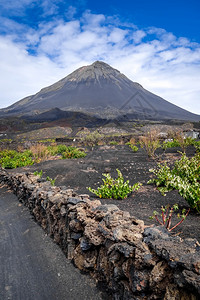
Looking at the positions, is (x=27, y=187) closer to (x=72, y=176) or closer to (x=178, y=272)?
(x=72, y=176)

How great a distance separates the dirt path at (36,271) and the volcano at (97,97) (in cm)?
10774

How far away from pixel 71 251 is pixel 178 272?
1809 mm

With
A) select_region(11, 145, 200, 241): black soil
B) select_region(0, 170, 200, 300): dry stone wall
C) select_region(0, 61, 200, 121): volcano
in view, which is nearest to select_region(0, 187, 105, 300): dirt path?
select_region(0, 170, 200, 300): dry stone wall

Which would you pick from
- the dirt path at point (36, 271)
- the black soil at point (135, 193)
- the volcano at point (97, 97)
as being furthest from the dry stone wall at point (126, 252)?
the volcano at point (97, 97)

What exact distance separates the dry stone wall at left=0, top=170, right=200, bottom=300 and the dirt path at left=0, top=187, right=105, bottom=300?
0.49 ft

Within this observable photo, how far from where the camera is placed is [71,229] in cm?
285

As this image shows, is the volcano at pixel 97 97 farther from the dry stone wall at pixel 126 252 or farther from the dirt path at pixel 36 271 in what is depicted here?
the dry stone wall at pixel 126 252

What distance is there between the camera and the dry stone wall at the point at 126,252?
58.3 inches

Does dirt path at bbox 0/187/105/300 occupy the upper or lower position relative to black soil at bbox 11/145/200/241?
lower

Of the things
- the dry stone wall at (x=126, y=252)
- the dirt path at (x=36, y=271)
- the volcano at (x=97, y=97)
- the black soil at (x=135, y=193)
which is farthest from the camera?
the volcano at (x=97, y=97)

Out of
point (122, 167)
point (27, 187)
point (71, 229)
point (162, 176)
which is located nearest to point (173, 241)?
point (71, 229)

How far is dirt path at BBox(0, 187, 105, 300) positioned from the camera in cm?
231

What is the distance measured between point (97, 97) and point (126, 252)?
135812mm

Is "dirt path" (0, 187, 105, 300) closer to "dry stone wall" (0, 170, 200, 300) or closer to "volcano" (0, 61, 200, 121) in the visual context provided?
"dry stone wall" (0, 170, 200, 300)
